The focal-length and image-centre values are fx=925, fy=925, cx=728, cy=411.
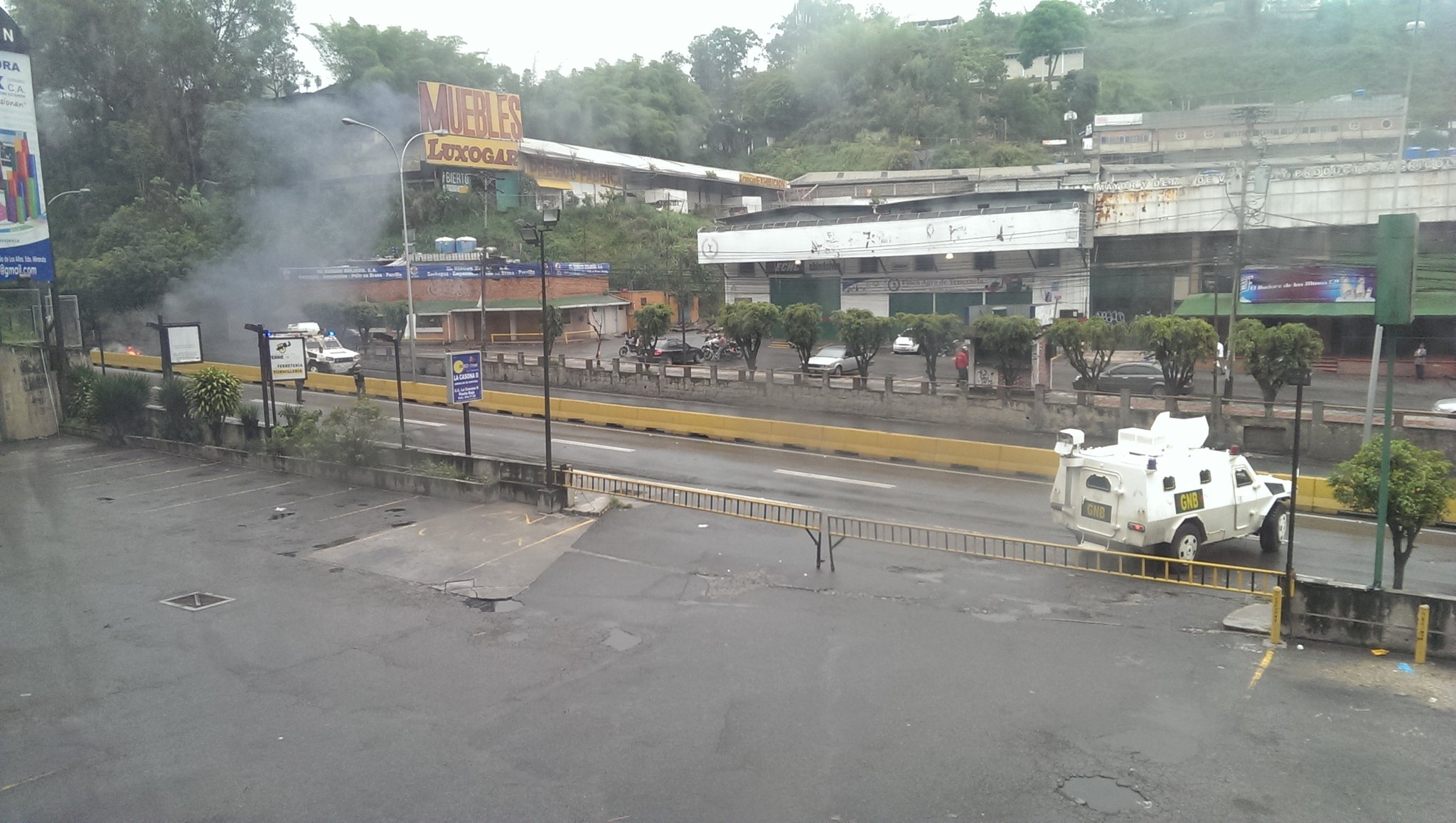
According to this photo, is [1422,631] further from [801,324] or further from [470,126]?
[470,126]

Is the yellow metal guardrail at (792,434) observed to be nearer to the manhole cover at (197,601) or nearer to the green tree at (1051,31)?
the manhole cover at (197,601)

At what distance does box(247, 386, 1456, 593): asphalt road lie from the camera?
15609 mm

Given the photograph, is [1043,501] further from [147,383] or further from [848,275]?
[848,275]

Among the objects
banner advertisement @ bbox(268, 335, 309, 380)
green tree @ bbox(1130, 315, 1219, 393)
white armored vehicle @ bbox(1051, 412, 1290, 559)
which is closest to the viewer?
white armored vehicle @ bbox(1051, 412, 1290, 559)

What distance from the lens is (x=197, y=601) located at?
1316 centimetres

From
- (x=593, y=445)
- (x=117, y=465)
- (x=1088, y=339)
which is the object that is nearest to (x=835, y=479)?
(x=593, y=445)

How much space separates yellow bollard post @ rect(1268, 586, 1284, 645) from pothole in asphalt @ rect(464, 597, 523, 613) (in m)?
9.53

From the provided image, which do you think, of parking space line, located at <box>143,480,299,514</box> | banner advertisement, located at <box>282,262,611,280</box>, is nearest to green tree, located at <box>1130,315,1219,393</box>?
parking space line, located at <box>143,480,299,514</box>

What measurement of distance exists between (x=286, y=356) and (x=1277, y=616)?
22842mm

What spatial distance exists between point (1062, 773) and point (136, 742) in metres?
8.50

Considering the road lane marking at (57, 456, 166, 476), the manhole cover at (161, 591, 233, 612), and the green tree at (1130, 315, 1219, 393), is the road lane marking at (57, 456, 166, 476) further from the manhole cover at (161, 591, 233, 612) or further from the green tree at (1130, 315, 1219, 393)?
the green tree at (1130, 315, 1219, 393)

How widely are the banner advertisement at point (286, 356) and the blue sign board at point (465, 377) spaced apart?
640 cm

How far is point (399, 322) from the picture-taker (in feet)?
157

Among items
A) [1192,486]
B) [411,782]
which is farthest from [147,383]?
[1192,486]
